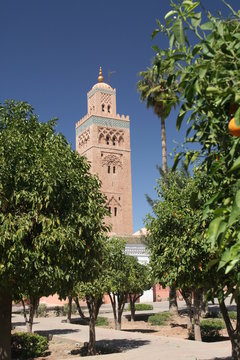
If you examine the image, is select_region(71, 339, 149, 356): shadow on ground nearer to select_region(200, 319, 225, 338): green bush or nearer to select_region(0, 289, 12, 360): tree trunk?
select_region(200, 319, 225, 338): green bush

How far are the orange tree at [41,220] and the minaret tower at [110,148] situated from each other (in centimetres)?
4384

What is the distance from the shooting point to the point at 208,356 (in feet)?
36.9

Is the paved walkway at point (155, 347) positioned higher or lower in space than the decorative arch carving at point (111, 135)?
lower

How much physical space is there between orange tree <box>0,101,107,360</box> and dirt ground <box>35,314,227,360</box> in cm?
559

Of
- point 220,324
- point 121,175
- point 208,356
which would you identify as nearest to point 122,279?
point 220,324

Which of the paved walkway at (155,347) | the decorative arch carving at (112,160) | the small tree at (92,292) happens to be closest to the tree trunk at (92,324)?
the small tree at (92,292)

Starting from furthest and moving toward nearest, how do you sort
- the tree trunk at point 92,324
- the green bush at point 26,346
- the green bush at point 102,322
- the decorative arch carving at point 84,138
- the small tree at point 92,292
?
the decorative arch carving at point 84,138, the green bush at point 102,322, the small tree at point 92,292, the tree trunk at point 92,324, the green bush at point 26,346

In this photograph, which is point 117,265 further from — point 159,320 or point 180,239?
point 180,239

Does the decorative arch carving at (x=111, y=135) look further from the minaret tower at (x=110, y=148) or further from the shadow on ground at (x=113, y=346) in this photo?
the shadow on ground at (x=113, y=346)

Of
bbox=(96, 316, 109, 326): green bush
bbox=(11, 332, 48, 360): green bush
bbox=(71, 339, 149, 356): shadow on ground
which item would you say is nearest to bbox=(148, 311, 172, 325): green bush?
bbox=(96, 316, 109, 326): green bush

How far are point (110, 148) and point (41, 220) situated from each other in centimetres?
4742

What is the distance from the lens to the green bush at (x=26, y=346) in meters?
13.1

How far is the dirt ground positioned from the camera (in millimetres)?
14070

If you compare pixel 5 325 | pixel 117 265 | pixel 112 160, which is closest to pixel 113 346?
pixel 117 265
